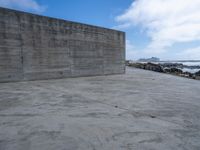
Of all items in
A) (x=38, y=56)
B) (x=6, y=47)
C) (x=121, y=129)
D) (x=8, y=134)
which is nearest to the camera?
(x=8, y=134)

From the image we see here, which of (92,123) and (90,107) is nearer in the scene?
(92,123)

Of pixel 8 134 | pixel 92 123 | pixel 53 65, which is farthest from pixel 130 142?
pixel 53 65

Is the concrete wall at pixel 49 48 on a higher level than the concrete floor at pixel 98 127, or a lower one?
higher

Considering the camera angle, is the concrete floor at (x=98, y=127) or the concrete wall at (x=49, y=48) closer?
the concrete floor at (x=98, y=127)

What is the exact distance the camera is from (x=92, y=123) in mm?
2307

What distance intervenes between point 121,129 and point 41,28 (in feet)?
23.3

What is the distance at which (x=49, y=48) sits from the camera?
8.00 m

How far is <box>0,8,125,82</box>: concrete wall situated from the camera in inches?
264

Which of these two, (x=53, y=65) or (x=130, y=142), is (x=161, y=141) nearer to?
(x=130, y=142)

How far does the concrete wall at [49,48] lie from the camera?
264 inches

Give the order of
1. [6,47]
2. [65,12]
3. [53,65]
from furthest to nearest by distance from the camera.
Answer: [65,12]
[53,65]
[6,47]

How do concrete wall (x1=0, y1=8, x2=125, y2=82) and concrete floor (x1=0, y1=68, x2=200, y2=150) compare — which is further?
concrete wall (x1=0, y1=8, x2=125, y2=82)

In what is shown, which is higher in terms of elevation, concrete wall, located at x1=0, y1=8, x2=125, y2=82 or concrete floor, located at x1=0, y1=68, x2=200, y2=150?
concrete wall, located at x1=0, y1=8, x2=125, y2=82

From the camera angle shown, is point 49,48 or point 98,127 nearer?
point 98,127
